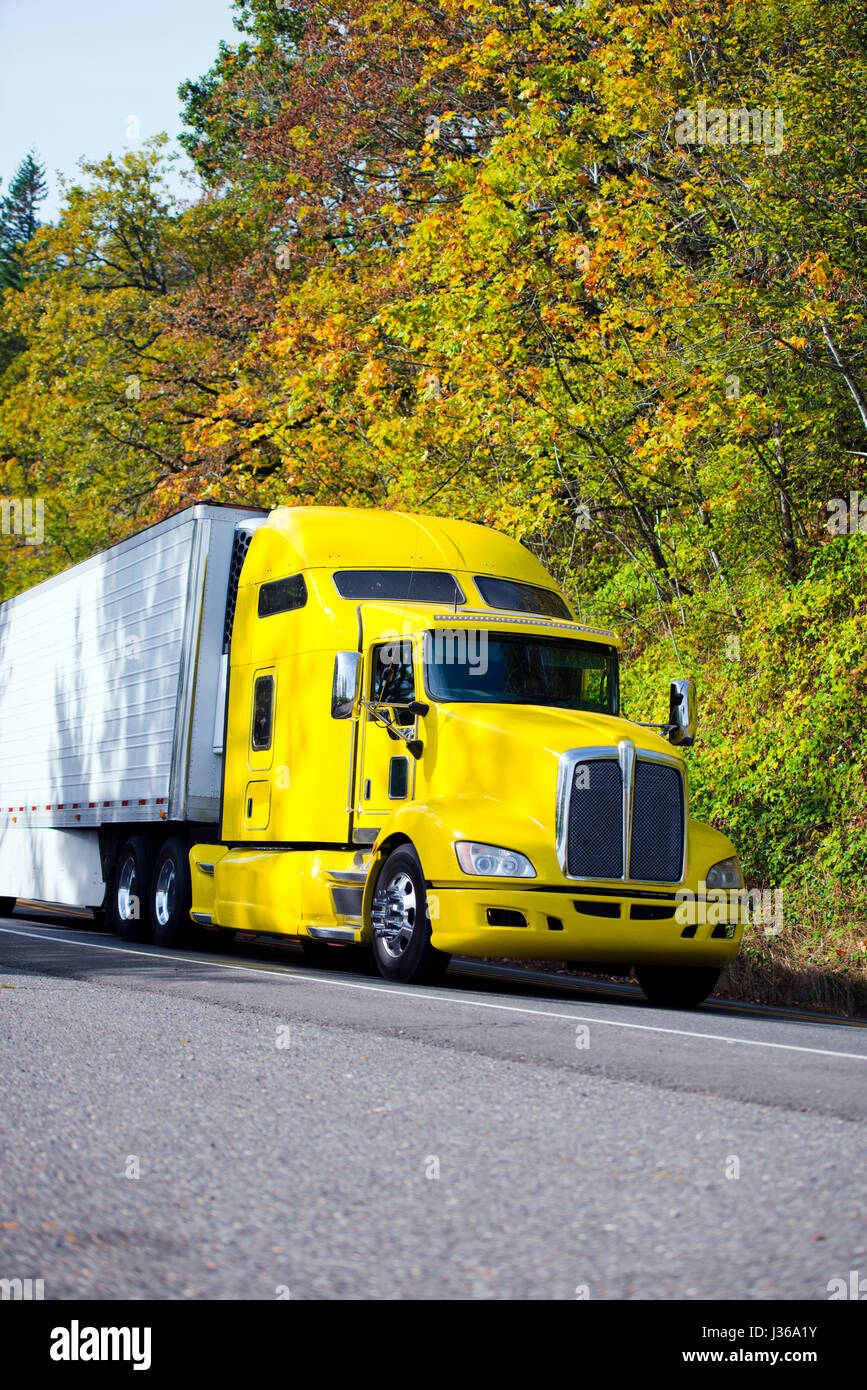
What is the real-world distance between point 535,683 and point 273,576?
3.10 m

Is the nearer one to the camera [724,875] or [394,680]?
[724,875]

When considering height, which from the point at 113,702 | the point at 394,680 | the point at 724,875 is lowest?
the point at 724,875

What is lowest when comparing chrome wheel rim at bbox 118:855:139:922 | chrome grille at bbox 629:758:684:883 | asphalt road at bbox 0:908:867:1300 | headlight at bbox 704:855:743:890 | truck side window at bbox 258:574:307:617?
asphalt road at bbox 0:908:867:1300

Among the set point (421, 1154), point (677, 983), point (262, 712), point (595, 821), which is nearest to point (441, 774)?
point (595, 821)

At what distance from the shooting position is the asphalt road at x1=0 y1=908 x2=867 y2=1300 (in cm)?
385

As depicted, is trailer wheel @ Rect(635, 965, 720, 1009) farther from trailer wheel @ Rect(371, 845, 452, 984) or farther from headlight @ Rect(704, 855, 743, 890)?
trailer wheel @ Rect(371, 845, 452, 984)

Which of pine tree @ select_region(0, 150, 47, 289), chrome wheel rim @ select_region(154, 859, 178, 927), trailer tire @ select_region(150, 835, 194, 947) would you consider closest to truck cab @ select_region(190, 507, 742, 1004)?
trailer tire @ select_region(150, 835, 194, 947)

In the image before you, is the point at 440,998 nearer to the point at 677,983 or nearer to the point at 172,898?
the point at 677,983

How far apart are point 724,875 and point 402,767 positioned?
269 centimetres

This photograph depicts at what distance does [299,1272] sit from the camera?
380 centimetres

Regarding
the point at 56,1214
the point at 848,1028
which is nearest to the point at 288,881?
the point at 848,1028

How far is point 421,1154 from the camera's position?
202 inches

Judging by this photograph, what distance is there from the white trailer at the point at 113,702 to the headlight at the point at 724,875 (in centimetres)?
561
